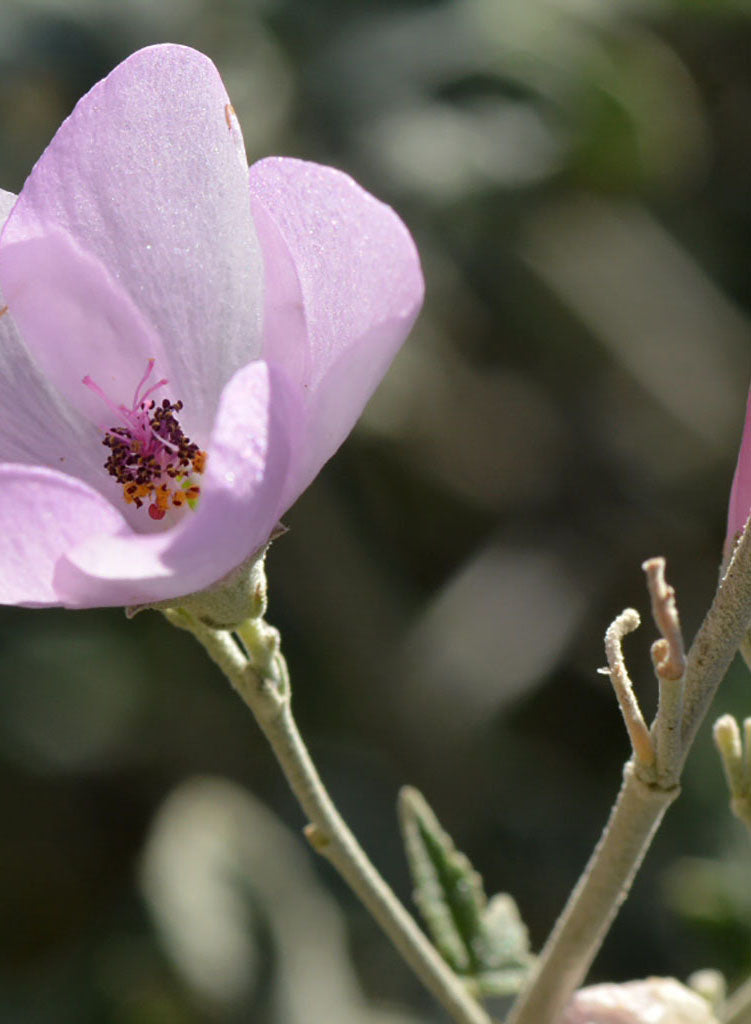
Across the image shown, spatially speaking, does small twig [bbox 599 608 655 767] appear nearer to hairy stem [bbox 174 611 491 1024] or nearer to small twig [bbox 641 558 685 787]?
small twig [bbox 641 558 685 787]

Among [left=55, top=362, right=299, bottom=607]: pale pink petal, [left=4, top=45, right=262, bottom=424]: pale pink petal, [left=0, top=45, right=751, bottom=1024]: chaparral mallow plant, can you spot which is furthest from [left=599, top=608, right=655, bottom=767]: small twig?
[left=4, top=45, right=262, bottom=424]: pale pink petal

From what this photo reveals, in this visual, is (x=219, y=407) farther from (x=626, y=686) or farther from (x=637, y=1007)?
(x=637, y=1007)

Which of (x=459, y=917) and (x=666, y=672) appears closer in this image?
(x=666, y=672)

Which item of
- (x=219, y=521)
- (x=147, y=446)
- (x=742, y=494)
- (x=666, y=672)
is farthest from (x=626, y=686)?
(x=147, y=446)

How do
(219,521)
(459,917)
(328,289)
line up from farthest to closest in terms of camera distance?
1. (459,917)
2. (328,289)
3. (219,521)

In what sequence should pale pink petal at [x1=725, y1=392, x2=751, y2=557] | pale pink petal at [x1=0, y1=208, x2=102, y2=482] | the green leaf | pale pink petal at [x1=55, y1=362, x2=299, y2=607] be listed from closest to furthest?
pale pink petal at [x1=55, y1=362, x2=299, y2=607], pale pink petal at [x1=725, y1=392, x2=751, y2=557], pale pink petal at [x1=0, y1=208, x2=102, y2=482], the green leaf

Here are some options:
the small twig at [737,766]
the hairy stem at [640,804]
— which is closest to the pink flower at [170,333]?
the hairy stem at [640,804]

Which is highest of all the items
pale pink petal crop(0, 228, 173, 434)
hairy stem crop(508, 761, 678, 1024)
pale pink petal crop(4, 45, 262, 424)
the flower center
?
pale pink petal crop(4, 45, 262, 424)
